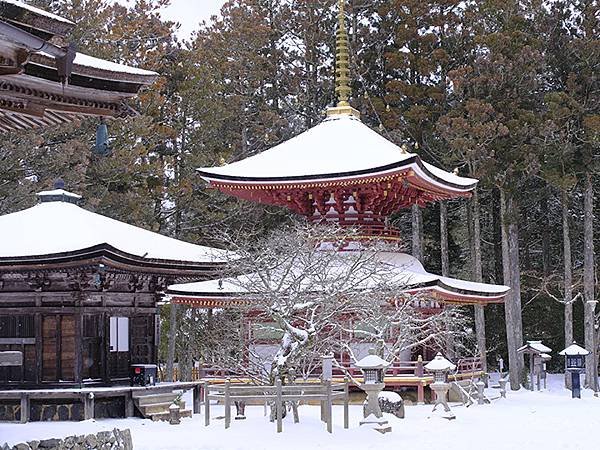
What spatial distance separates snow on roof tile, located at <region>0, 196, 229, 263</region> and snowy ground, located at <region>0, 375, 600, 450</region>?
11.6 ft

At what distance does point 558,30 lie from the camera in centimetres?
3519

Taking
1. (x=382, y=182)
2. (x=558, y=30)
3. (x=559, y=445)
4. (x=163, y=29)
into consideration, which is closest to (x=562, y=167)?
(x=558, y=30)

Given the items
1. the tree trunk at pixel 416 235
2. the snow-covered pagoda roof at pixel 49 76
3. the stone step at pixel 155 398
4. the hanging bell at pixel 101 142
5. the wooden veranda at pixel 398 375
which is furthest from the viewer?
the tree trunk at pixel 416 235

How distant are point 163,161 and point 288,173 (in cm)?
861

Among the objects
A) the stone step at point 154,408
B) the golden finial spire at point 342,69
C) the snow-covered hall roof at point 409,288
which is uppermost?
the golden finial spire at point 342,69

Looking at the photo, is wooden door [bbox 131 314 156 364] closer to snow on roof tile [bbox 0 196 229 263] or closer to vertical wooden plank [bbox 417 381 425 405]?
snow on roof tile [bbox 0 196 229 263]

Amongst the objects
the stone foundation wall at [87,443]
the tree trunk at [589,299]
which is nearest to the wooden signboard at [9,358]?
the stone foundation wall at [87,443]

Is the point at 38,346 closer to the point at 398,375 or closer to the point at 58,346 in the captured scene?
the point at 58,346

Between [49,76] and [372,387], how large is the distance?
1091 centimetres

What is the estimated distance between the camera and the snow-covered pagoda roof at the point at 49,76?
7.89 meters

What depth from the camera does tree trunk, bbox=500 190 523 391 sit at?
3328cm

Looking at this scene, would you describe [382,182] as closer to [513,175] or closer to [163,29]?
[513,175]

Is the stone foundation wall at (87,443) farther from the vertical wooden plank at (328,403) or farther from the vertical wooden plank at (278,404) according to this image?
the vertical wooden plank at (328,403)

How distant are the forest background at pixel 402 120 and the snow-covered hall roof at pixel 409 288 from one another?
5.27 m
